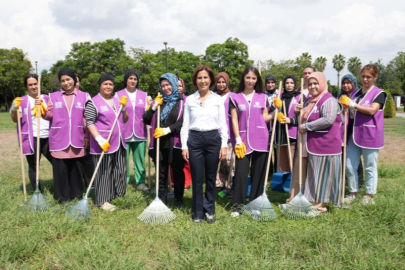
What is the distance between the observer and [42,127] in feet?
16.6

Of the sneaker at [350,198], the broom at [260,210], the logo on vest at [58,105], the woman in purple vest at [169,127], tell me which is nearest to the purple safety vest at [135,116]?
the woman in purple vest at [169,127]

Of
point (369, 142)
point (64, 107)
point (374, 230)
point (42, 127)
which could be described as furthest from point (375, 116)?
point (42, 127)

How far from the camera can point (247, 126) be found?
434 cm

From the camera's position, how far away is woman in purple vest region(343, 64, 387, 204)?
14.8ft

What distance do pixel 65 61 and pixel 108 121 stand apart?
39.4 m

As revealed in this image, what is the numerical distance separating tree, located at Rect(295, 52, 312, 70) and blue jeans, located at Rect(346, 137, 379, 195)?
43.4m

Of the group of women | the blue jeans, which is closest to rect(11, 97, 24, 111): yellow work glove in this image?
the group of women

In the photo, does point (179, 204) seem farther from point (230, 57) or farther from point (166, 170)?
point (230, 57)

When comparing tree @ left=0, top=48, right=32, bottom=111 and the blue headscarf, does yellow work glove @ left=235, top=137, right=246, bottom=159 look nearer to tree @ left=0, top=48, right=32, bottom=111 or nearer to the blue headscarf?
the blue headscarf

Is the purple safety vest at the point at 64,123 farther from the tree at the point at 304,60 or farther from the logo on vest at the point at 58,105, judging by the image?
the tree at the point at 304,60

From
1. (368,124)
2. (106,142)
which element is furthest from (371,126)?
(106,142)

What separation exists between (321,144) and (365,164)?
990 mm

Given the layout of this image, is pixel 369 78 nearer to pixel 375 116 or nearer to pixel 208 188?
pixel 375 116

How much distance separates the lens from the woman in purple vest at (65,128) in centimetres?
462
